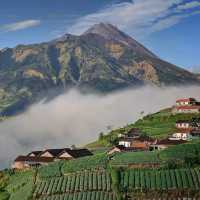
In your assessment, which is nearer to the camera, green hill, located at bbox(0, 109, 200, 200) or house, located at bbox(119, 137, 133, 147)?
green hill, located at bbox(0, 109, 200, 200)

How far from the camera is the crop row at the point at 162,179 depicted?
211 ft

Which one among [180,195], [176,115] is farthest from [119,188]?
[176,115]

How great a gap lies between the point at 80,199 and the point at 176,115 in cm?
11439

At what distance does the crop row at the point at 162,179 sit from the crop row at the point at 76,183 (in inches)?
125

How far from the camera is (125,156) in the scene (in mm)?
78688

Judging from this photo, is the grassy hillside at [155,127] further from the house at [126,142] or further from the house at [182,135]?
the house at [126,142]

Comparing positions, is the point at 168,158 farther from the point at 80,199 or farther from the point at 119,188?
the point at 80,199

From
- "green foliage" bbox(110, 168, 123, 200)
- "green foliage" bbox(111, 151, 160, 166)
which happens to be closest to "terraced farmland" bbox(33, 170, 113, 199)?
"green foliage" bbox(110, 168, 123, 200)

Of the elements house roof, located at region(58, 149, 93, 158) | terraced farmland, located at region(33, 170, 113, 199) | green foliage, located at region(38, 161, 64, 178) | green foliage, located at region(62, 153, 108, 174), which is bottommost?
house roof, located at region(58, 149, 93, 158)

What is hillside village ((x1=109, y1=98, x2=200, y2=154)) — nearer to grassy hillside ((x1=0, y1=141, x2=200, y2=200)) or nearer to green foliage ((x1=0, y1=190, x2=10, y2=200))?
grassy hillside ((x1=0, y1=141, x2=200, y2=200))

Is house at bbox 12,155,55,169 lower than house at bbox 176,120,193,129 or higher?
lower

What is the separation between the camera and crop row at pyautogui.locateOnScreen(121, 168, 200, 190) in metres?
64.4

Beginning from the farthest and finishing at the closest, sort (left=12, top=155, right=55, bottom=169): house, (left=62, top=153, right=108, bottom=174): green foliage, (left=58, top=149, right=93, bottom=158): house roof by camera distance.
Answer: (left=58, top=149, right=93, bottom=158): house roof
(left=12, top=155, right=55, bottom=169): house
(left=62, top=153, right=108, bottom=174): green foliage

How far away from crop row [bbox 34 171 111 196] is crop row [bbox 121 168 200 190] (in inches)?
125
